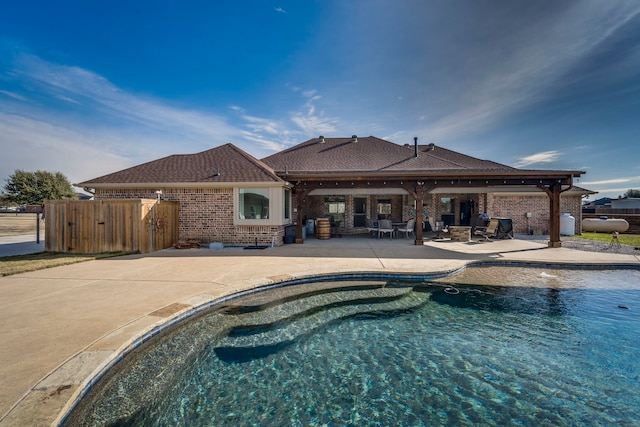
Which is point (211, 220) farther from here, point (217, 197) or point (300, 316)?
point (300, 316)

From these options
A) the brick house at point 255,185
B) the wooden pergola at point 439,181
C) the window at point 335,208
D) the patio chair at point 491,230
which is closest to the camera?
the wooden pergola at point 439,181

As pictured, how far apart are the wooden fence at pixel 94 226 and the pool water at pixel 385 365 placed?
6.48 m

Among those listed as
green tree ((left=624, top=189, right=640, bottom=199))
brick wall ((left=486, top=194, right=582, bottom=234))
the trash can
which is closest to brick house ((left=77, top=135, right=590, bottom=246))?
brick wall ((left=486, top=194, right=582, bottom=234))

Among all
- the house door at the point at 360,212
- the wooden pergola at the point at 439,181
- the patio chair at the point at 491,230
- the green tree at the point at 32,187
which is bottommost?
the patio chair at the point at 491,230

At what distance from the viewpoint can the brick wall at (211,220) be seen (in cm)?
1071

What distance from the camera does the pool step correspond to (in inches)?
139

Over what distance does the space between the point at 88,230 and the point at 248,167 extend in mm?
5925

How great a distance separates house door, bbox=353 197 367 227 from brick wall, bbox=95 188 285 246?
6.34 m

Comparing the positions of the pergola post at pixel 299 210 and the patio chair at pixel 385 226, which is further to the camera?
the patio chair at pixel 385 226

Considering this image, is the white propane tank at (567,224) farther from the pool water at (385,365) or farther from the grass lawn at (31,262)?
the grass lawn at (31,262)

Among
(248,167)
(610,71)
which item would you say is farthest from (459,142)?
(248,167)

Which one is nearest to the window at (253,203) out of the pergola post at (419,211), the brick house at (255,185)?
the brick house at (255,185)

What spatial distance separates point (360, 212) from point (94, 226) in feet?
40.3

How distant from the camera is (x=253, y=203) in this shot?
35.0 ft
